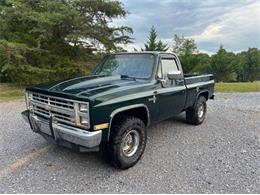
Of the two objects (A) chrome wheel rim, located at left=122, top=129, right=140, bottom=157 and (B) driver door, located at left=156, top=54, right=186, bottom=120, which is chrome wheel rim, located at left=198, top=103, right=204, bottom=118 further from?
(A) chrome wheel rim, located at left=122, top=129, right=140, bottom=157

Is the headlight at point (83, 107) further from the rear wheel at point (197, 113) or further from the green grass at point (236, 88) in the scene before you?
the green grass at point (236, 88)

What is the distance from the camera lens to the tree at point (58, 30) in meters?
11.7

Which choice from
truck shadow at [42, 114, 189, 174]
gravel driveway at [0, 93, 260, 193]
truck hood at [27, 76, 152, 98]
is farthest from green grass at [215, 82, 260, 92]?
truck hood at [27, 76, 152, 98]

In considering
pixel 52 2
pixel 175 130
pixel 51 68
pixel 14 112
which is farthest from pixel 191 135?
pixel 52 2

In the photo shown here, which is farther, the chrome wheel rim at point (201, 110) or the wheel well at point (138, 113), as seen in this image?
the chrome wheel rim at point (201, 110)

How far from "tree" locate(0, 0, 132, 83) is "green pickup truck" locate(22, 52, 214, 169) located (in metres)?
8.00

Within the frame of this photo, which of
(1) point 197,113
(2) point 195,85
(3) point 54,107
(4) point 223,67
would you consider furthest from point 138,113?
(4) point 223,67

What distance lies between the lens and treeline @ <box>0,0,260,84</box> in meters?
11.5

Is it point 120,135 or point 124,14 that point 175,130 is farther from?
point 124,14

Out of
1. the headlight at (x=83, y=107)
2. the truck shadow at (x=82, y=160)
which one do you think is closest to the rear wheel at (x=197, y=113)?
the truck shadow at (x=82, y=160)

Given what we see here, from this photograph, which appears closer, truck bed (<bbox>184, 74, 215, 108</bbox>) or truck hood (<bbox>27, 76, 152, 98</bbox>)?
truck hood (<bbox>27, 76, 152, 98</bbox>)

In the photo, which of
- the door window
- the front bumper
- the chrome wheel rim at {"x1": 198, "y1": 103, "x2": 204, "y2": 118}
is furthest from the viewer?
the chrome wheel rim at {"x1": 198, "y1": 103, "x2": 204, "y2": 118}

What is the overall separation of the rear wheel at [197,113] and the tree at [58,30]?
8.20 metres

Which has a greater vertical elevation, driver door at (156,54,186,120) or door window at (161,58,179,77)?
door window at (161,58,179,77)
